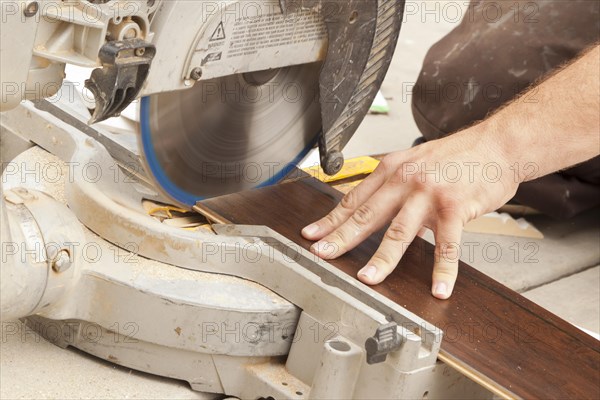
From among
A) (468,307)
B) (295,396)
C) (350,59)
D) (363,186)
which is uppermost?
(350,59)

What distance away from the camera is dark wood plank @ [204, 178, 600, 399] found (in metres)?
1.92

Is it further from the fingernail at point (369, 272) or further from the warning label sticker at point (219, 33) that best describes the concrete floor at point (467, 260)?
the warning label sticker at point (219, 33)

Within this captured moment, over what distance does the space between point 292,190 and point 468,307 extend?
60 cm

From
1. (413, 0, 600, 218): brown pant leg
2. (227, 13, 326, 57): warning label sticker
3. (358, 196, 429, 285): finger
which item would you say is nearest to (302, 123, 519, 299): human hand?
(358, 196, 429, 285): finger

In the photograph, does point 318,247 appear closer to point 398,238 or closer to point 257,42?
point 398,238

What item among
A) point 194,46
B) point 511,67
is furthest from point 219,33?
point 511,67

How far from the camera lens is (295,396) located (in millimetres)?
2006

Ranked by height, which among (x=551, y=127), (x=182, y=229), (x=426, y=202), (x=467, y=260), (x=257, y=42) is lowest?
(x=467, y=260)

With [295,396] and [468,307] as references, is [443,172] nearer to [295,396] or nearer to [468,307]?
[468,307]

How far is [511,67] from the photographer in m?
3.15

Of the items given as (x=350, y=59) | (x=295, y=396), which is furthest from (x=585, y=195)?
(x=295, y=396)

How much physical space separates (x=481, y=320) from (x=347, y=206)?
0.42 m

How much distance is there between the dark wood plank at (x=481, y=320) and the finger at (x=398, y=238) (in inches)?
1.4

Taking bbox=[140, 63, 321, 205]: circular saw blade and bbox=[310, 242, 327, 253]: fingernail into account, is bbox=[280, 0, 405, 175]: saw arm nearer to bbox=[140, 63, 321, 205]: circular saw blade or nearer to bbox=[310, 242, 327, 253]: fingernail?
bbox=[140, 63, 321, 205]: circular saw blade
